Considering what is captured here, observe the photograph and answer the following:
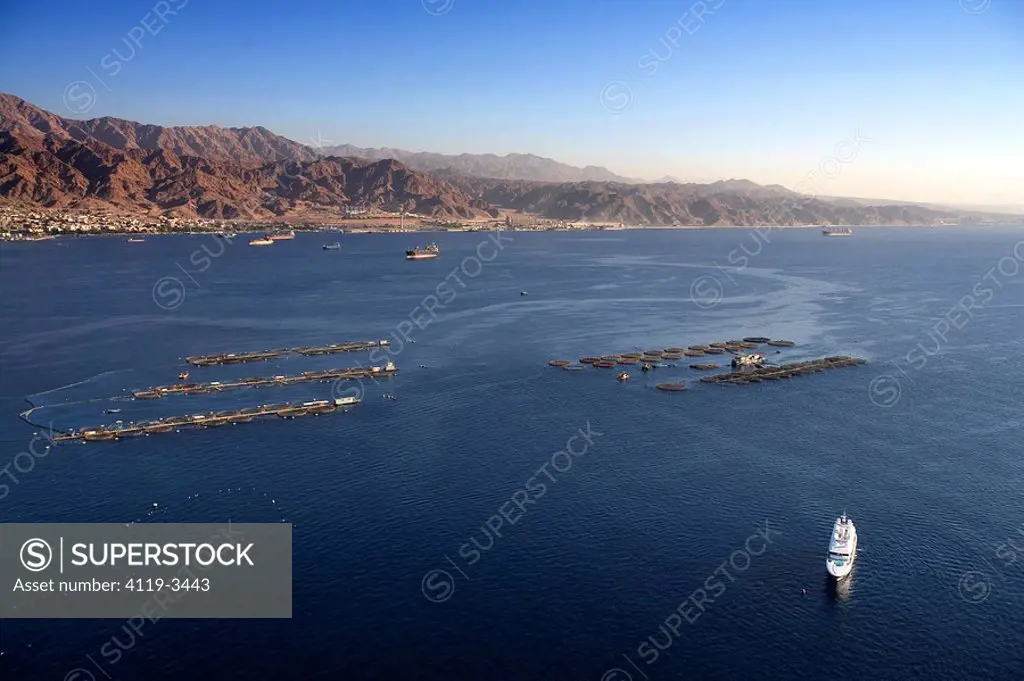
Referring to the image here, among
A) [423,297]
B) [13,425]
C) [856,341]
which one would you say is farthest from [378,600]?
[423,297]

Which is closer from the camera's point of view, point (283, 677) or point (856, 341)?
point (283, 677)

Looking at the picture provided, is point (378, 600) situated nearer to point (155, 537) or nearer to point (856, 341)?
point (155, 537)

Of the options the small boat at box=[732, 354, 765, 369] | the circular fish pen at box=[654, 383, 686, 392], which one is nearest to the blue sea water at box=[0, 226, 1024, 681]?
the circular fish pen at box=[654, 383, 686, 392]

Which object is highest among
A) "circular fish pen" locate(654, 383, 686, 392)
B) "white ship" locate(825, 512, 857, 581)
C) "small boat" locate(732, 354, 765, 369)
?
"white ship" locate(825, 512, 857, 581)

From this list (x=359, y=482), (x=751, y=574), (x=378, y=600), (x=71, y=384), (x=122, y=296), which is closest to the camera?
→ (x=378, y=600)

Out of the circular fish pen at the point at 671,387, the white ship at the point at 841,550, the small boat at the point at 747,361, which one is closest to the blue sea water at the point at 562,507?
the white ship at the point at 841,550

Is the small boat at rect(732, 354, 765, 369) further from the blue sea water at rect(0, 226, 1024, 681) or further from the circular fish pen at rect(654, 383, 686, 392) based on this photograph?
the circular fish pen at rect(654, 383, 686, 392)
